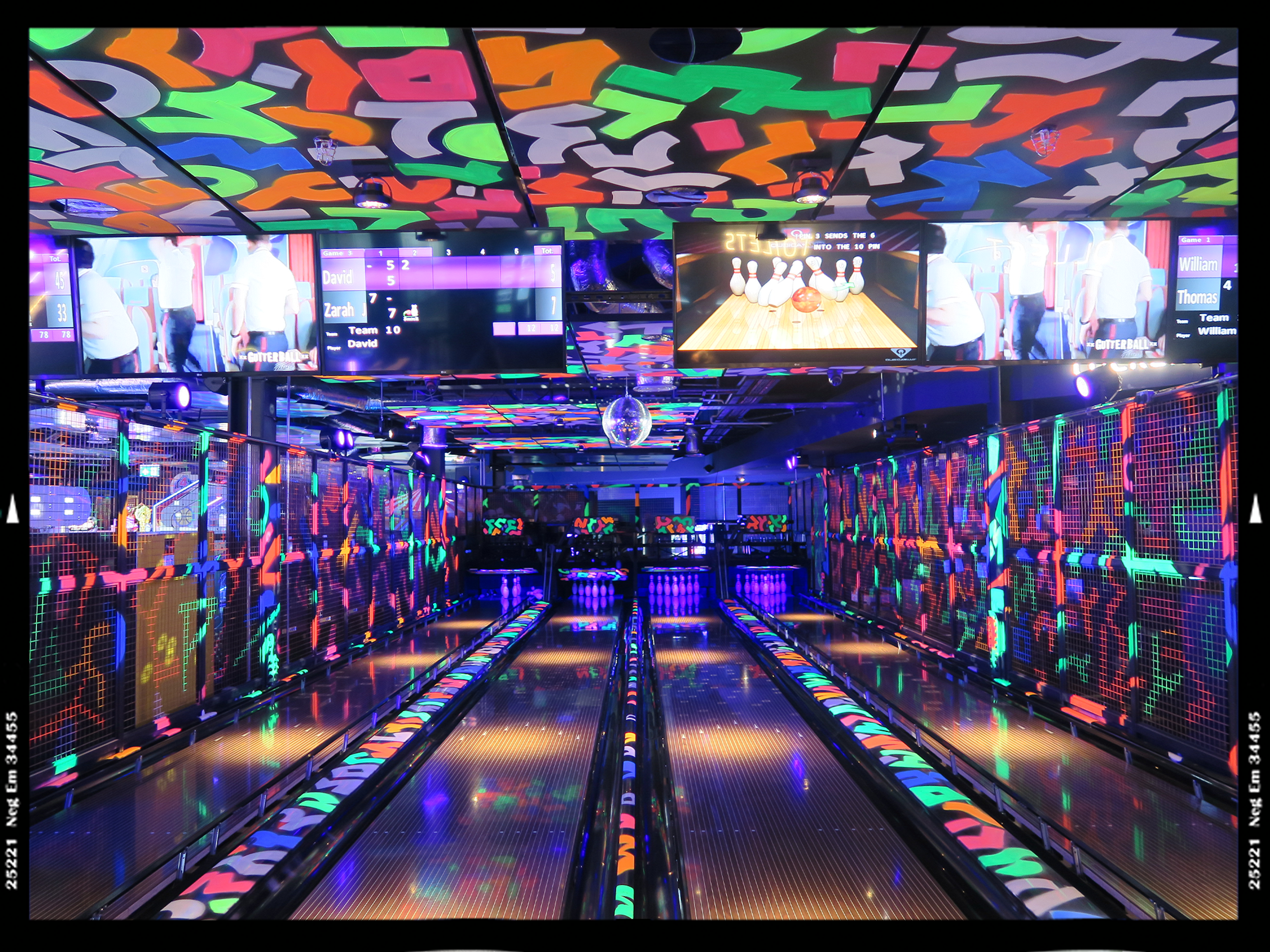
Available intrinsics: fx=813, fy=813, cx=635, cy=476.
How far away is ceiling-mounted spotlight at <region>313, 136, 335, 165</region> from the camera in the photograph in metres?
4.68

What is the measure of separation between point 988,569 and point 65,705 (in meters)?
6.51

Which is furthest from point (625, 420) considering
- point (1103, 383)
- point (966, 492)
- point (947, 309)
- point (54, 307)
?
point (1103, 383)

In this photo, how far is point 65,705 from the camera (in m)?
4.06

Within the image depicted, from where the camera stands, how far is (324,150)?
4.80 m

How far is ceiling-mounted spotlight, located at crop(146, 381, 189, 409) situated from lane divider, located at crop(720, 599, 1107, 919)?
580cm

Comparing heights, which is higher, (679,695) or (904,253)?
(904,253)

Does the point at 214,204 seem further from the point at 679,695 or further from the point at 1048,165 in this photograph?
the point at 1048,165

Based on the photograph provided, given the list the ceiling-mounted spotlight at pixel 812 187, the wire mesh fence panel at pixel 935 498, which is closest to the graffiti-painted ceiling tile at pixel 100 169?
the ceiling-mounted spotlight at pixel 812 187

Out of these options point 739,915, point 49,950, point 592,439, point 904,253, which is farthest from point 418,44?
point 592,439

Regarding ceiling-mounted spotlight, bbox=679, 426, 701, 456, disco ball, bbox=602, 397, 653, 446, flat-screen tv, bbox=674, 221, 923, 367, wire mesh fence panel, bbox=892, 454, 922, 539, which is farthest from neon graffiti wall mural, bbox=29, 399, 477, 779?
ceiling-mounted spotlight, bbox=679, 426, 701, 456

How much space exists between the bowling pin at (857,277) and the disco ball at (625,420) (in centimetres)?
382

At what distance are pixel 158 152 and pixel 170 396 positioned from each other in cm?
313

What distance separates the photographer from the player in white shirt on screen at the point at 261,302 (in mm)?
5367

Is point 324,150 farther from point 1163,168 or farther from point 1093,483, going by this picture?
point 1163,168
